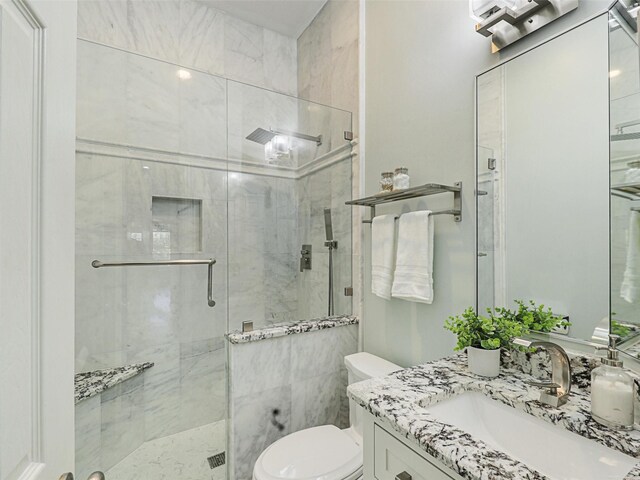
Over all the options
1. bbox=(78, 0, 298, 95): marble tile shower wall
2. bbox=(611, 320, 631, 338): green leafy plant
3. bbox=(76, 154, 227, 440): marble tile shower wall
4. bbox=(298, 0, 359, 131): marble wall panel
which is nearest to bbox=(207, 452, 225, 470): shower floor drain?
bbox=(76, 154, 227, 440): marble tile shower wall

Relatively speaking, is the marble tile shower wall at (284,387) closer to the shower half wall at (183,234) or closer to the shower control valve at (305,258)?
the shower half wall at (183,234)

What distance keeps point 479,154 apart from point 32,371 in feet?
4.53

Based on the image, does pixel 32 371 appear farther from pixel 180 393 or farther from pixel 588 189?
pixel 180 393

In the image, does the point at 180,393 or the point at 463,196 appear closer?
the point at 463,196

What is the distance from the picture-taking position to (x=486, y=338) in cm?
104

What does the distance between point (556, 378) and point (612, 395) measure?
0.16m

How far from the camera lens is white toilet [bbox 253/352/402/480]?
1203 millimetres

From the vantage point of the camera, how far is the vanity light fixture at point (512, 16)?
3.32ft

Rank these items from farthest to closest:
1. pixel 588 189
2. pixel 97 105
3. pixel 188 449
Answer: pixel 188 449 < pixel 97 105 < pixel 588 189

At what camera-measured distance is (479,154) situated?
48.5 inches

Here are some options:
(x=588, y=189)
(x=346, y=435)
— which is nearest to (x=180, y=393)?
(x=346, y=435)

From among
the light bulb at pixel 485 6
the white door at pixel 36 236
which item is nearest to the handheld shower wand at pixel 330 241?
the light bulb at pixel 485 6

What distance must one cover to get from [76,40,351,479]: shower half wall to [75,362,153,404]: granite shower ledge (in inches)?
0.5

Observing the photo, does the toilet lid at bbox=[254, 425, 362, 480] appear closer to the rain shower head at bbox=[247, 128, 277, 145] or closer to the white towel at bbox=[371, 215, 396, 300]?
the white towel at bbox=[371, 215, 396, 300]
